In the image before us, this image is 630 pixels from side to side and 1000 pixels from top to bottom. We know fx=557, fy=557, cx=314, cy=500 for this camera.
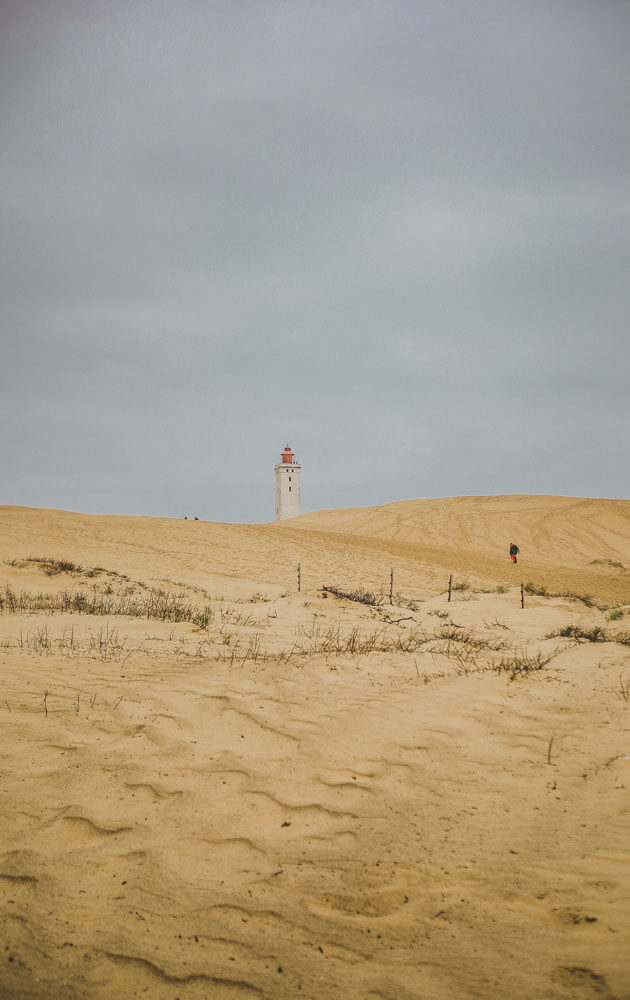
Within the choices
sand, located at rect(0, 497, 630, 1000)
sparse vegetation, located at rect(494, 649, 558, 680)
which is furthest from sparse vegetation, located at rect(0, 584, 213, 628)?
sparse vegetation, located at rect(494, 649, 558, 680)

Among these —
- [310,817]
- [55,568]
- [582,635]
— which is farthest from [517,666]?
[55,568]

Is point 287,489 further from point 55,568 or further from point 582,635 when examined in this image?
point 582,635

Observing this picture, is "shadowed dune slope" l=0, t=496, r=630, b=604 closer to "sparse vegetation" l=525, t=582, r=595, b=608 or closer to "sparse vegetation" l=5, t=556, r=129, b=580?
"sparse vegetation" l=525, t=582, r=595, b=608

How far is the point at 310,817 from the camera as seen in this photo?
300 centimetres

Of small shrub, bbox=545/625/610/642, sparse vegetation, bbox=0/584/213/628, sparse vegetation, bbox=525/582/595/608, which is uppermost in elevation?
sparse vegetation, bbox=0/584/213/628

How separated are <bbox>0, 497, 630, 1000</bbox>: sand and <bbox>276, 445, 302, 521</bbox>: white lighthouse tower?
59.2m

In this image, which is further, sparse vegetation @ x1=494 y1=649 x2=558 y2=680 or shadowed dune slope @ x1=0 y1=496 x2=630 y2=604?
shadowed dune slope @ x1=0 y1=496 x2=630 y2=604

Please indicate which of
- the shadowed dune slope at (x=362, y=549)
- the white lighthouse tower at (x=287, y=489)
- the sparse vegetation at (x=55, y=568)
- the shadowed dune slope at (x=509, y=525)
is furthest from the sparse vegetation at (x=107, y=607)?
the white lighthouse tower at (x=287, y=489)

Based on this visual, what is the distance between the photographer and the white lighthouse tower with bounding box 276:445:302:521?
67188 mm

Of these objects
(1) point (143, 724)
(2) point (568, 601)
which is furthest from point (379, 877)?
(2) point (568, 601)

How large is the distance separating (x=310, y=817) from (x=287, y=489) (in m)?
64.7

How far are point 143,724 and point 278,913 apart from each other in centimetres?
215

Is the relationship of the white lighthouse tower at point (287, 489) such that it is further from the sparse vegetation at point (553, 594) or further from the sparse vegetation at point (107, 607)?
the sparse vegetation at point (107, 607)

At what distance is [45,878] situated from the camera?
234cm
